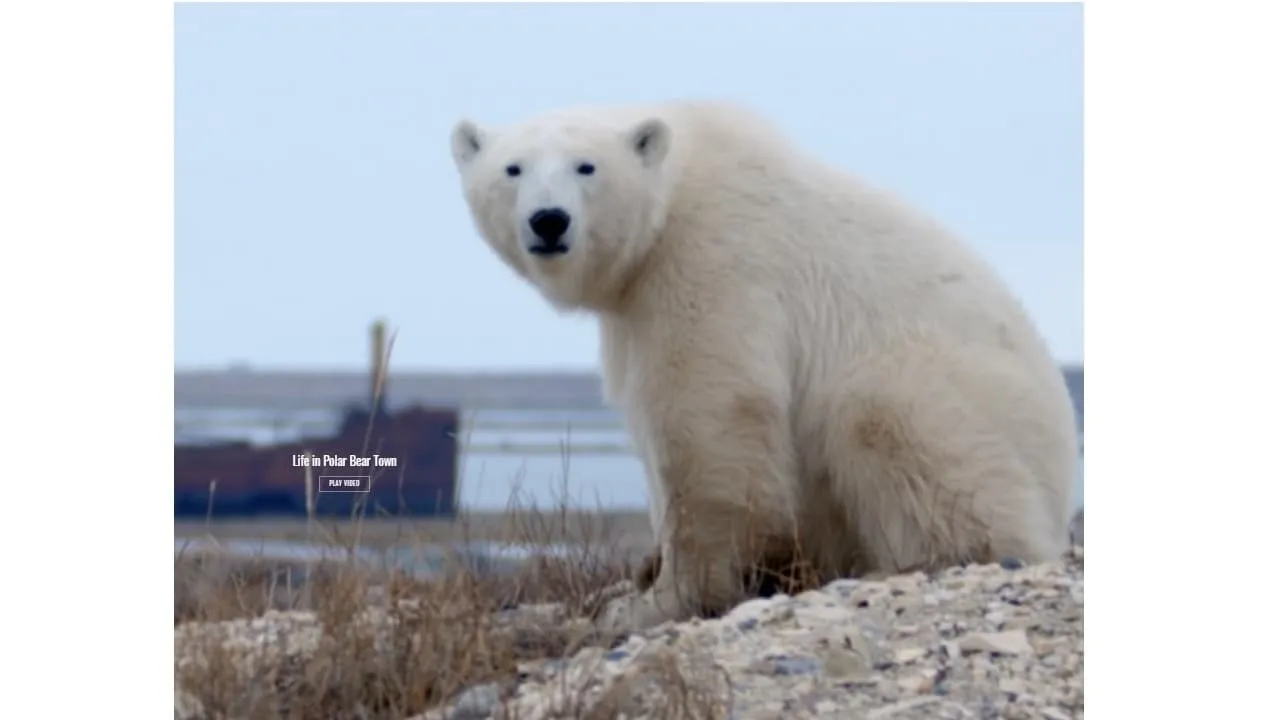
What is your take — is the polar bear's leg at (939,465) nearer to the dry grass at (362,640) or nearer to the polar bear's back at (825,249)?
the polar bear's back at (825,249)

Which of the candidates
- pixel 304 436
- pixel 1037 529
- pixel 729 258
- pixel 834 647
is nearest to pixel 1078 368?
pixel 1037 529

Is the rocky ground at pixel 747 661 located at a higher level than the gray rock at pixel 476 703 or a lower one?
higher

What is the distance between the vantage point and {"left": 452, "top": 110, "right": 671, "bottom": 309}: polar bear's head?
5508 mm

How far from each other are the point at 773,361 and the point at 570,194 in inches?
31.8

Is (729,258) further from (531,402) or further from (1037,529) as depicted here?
(1037,529)

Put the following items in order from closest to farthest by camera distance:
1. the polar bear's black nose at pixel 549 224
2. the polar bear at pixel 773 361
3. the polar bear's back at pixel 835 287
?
the polar bear's black nose at pixel 549 224 → the polar bear at pixel 773 361 → the polar bear's back at pixel 835 287

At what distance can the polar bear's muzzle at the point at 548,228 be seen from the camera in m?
5.45

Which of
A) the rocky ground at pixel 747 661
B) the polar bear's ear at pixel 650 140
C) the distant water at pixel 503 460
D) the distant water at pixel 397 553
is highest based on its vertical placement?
the polar bear's ear at pixel 650 140

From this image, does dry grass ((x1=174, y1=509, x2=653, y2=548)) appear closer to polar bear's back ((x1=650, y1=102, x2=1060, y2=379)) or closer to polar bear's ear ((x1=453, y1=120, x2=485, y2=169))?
polar bear's back ((x1=650, y1=102, x2=1060, y2=379))

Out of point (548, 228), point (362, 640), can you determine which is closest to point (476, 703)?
point (362, 640)

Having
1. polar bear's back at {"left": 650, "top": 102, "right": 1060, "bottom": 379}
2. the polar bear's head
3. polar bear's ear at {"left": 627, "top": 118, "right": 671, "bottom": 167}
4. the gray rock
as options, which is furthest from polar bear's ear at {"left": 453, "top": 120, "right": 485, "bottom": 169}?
the gray rock

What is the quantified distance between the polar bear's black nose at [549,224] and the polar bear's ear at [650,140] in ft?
1.36

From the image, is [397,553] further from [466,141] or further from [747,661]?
[466,141]

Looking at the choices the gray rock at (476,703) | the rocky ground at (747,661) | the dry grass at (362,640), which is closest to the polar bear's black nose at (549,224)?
the dry grass at (362,640)
